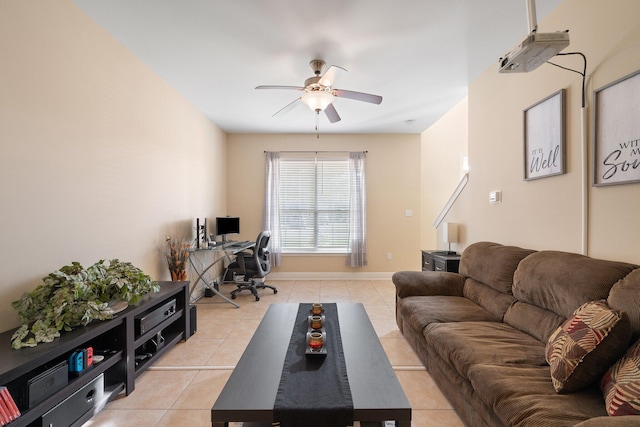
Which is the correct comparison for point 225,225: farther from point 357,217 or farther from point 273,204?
point 357,217

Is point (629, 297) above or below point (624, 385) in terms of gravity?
above

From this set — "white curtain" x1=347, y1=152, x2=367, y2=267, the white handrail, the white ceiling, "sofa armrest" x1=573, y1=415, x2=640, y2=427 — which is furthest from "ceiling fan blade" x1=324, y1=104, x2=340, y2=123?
"sofa armrest" x1=573, y1=415, x2=640, y2=427

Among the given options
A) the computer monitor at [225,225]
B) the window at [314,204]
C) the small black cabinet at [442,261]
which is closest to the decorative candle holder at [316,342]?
the small black cabinet at [442,261]

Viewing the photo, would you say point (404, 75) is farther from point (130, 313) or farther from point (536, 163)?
point (130, 313)

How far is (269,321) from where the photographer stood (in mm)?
2178

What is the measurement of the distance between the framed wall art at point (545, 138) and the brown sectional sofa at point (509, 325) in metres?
0.69

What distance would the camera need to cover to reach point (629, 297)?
53.4 inches

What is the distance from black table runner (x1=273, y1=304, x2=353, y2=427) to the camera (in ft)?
3.87

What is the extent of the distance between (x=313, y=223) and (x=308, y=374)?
13.6 feet

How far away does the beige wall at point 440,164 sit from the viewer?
6.16 m

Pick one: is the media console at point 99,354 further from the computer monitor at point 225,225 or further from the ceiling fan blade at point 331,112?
the ceiling fan blade at point 331,112

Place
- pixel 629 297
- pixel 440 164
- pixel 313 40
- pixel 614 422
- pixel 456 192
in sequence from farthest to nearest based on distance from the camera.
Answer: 1. pixel 440 164
2. pixel 456 192
3. pixel 313 40
4. pixel 629 297
5. pixel 614 422

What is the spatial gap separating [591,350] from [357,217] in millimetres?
4195

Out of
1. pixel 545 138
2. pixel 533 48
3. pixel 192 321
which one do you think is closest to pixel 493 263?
pixel 545 138
